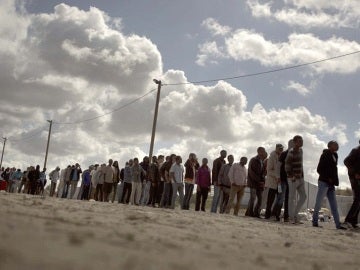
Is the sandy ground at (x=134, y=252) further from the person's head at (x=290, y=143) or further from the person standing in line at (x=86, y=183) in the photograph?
the person standing in line at (x=86, y=183)

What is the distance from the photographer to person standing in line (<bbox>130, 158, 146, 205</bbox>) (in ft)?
45.1

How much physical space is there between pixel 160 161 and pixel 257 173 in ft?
14.6

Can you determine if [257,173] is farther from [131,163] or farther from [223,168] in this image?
[131,163]

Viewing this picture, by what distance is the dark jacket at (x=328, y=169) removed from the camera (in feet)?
26.6

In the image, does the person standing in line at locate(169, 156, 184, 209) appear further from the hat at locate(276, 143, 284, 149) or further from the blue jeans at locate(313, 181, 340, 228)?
the blue jeans at locate(313, 181, 340, 228)

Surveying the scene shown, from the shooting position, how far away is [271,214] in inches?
382

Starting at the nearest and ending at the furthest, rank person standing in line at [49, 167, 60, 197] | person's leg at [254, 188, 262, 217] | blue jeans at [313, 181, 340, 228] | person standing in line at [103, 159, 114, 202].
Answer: blue jeans at [313, 181, 340, 228], person's leg at [254, 188, 262, 217], person standing in line at [103, 159, 114, 202], person standing in line at [49, 167, 60, 197]

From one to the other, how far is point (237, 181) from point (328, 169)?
2696 millimetres

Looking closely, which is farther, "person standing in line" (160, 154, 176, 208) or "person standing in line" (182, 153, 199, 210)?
"person standing in line" (160, 154, 176, 208)

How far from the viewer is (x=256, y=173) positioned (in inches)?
402

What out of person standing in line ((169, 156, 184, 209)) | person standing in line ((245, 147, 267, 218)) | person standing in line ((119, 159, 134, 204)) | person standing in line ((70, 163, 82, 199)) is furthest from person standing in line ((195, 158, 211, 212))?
person standing in line ((70, 163, 82, 199))

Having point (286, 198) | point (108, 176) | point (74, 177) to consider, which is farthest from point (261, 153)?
point (74, 177)

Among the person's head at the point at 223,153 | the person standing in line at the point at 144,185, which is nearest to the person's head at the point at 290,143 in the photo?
the person's head at the point at 223,153

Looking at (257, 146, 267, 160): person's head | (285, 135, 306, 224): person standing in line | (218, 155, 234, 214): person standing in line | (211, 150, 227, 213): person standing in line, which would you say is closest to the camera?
(285, 135, 306, 224): person standing in line
